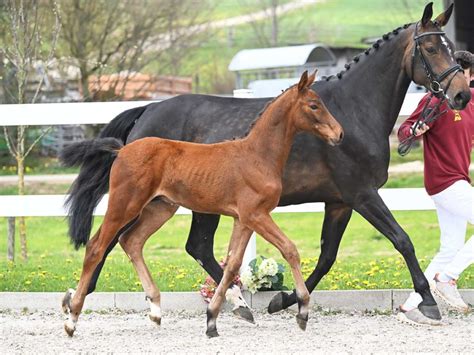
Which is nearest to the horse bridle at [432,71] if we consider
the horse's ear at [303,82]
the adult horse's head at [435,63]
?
the adult horse's head at [435,63]

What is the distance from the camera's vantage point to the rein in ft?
21.4

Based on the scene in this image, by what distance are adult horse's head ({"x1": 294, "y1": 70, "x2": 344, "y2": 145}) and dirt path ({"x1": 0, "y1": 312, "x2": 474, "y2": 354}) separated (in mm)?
1243

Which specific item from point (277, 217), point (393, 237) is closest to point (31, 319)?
point (393, 237)

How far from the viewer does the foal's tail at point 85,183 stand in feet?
22.3

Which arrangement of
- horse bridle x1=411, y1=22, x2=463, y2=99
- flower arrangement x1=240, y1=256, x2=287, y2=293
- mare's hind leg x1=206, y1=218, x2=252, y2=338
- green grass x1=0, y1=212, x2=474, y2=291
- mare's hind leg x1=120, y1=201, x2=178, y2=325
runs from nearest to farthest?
mare's hind leg x1=206, y1=218, x2=252, y2=338, horse bridle x1=411, y1=22, x2=463, y2=99, mare's hind leg x1=120, y1=201, x2=178, y2=325, flower arrangement x1=240, y1=256, x2=287, y2=293, green grass x1=0, y1=212, x2=474, y2=291

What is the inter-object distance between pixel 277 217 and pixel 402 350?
10366 mm

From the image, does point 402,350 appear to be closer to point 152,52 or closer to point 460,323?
point 460,323

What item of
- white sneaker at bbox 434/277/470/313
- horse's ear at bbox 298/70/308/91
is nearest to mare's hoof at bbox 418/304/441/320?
white sneaker at bbox 434/277/470/313

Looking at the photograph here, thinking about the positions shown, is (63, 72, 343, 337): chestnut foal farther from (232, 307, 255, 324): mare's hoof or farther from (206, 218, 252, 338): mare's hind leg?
(232, 307, 255, 324): mare's hoof

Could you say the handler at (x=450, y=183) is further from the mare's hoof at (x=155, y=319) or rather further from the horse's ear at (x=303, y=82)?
the mare's hoof at (x=155, y=319)

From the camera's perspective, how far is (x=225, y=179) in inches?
247

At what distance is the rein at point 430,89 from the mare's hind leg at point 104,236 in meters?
1.89

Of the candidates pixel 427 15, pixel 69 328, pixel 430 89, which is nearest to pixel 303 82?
pixel 430 89

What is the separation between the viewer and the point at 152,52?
20.0 meters
